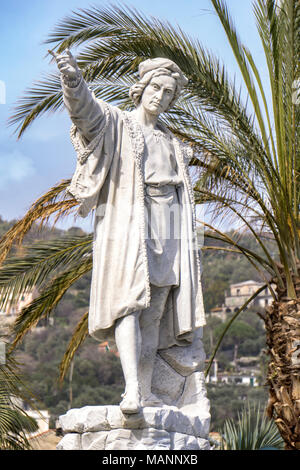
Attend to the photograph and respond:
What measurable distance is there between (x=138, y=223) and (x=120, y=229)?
14 cm

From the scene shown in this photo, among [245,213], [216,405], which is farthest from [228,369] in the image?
[245,213]

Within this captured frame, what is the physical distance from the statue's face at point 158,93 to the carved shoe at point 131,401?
2.25m

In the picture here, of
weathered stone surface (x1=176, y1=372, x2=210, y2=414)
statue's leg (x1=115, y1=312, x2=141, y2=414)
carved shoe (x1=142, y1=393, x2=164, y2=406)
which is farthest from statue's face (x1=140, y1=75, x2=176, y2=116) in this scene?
carved shoe (x1=142, y1=393, x2=164, y2=406)

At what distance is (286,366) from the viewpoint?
10508 mm

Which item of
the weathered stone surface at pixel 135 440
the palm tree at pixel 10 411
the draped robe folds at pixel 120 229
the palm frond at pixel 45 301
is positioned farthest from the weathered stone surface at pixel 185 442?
the palm frond at pixel 45 301

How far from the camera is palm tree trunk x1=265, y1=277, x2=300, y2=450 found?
1043 cm

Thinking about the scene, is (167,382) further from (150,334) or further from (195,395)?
(150,334)

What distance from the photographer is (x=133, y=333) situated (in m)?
6.60

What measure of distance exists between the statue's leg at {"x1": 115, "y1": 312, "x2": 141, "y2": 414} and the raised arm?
55.4 inches

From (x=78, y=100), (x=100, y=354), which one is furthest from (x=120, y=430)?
(x=100, y=354)

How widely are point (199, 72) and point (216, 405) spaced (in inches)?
815

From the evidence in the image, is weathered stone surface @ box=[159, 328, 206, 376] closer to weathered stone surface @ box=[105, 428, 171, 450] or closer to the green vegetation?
weathered stone surface @ box=[105, 428, 171, 450]

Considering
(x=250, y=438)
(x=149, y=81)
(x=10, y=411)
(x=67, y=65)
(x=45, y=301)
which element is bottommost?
(x=250, y=438)
